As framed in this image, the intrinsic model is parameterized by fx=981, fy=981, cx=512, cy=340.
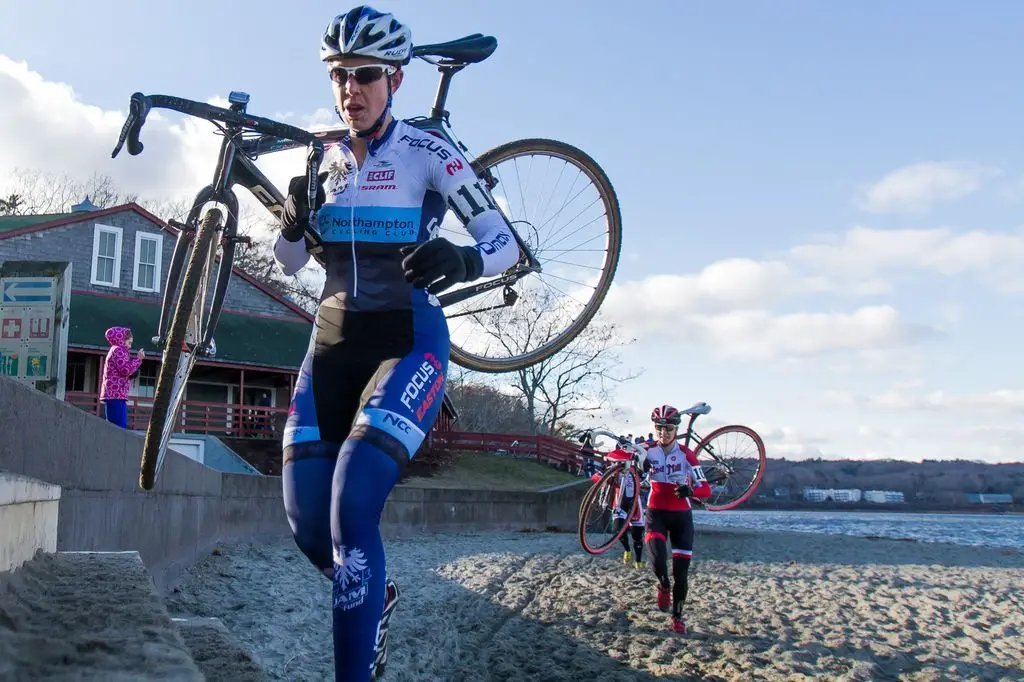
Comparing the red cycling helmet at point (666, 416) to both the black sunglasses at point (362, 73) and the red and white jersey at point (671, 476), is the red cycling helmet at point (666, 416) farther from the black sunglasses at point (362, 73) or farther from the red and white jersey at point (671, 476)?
the black sunglasses at point (362, 73)

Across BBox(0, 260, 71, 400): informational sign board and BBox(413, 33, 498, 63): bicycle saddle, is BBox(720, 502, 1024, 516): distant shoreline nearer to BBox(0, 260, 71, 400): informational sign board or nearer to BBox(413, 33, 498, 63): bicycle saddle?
BBox(0, 260, 71, 400): informational sign board

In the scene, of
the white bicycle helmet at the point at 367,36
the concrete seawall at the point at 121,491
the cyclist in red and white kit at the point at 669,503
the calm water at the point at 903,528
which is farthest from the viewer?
the calm water at the point at 903,528

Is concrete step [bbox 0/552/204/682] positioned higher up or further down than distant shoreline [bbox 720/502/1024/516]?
higher up

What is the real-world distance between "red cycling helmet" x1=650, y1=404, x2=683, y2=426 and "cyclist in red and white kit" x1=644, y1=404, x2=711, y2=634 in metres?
0.43

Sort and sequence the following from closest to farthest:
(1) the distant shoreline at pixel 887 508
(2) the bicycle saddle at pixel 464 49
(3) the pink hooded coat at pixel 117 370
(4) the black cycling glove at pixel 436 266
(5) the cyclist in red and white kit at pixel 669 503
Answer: (4) the black cycling glove at pixel 436 266, (2) the bicycle saddle at pixel 464 49, (5) the cyclist in red and white kit at pixel 669 503, (3) the pink hooded coat at pixel 117 370, (1) the distant shoreline at pixel 887 508

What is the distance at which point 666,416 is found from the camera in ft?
37.1

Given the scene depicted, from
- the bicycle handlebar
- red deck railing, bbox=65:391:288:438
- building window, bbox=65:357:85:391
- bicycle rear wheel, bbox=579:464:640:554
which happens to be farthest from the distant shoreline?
the bicycle handlebar

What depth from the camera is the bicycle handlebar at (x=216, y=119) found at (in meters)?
3.86

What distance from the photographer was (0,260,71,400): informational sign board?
1143 cm

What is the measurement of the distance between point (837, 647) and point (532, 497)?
18.1 m

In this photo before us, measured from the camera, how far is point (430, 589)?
11.0m

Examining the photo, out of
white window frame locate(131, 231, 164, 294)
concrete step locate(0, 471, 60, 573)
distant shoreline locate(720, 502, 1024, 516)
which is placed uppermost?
white window frame locate(131, 231, 164, 294)

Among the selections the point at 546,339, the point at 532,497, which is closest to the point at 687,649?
the point at 546,339

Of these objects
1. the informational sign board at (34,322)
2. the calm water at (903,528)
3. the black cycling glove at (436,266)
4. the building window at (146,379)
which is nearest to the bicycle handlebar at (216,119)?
the black cycling glove at (436,266)
